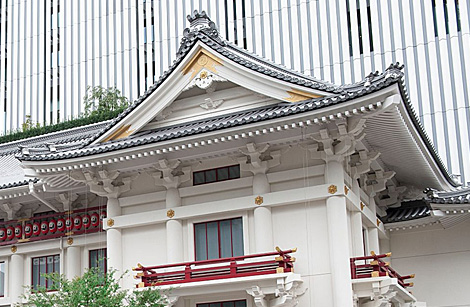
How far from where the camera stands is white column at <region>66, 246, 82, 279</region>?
66.2 ft

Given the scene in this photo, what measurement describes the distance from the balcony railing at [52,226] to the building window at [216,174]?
3.43m

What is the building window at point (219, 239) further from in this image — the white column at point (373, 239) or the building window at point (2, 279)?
the building window at point (2, 279)

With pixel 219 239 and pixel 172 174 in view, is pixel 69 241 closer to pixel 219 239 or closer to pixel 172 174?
pixel 172 174

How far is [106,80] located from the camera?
48.1m

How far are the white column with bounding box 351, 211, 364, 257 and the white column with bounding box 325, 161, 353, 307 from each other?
1358 millimetres

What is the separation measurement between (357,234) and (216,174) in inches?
146

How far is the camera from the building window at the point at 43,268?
2086 centimetres

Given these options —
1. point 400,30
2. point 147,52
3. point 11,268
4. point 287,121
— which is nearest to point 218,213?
point 287,121

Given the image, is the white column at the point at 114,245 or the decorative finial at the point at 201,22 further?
the white column at the point at 114,245

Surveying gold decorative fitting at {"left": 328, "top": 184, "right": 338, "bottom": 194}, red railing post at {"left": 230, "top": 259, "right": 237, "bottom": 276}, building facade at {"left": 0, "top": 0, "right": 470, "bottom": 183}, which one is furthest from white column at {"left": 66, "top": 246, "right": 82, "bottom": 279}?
building facade at {"left": 0, "top": 0, "right": 470, "bottom": 183}

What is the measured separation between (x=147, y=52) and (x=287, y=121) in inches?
1302

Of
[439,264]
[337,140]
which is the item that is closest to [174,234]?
[337,140]

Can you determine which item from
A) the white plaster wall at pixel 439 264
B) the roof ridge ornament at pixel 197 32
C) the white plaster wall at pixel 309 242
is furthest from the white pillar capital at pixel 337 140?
the white plaster wall at pixel 439 264

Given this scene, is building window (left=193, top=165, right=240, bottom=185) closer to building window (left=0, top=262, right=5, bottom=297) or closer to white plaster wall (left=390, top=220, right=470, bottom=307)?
white plaster wall (left=390, top=220, right=470, bottom=307)
